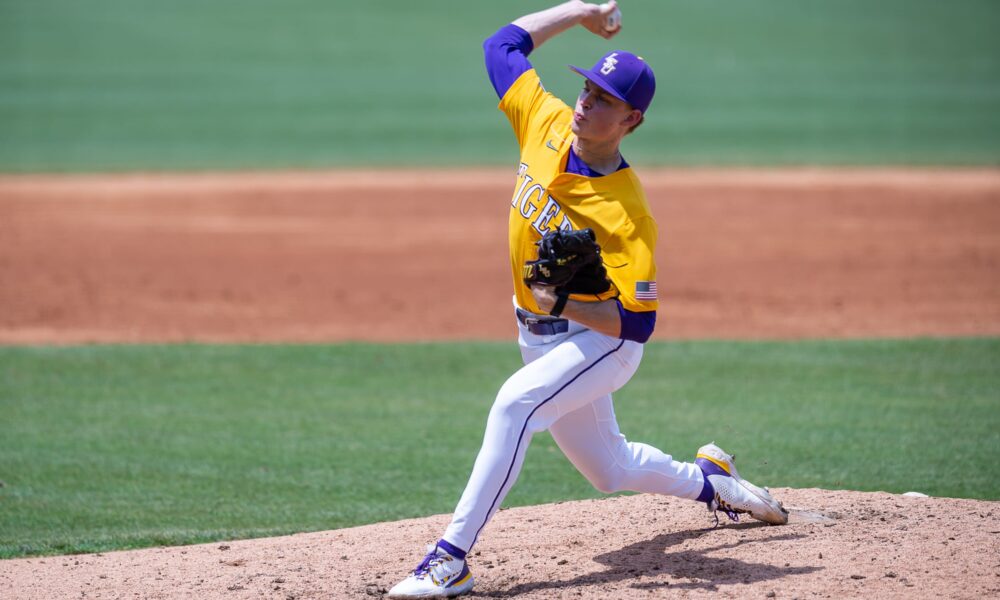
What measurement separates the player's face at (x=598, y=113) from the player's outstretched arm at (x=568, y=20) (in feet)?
2.40

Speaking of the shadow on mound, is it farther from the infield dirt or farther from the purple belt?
the purple belt

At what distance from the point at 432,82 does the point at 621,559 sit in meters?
23.9

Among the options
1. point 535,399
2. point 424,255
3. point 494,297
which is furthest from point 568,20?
point 424,255

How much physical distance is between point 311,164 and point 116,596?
15691mm

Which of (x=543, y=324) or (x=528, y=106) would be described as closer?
(x=543, y=324)

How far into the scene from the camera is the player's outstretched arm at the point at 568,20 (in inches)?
193

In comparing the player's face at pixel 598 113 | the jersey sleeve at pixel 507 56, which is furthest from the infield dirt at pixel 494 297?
the jersey sleeve at pixel 507 56

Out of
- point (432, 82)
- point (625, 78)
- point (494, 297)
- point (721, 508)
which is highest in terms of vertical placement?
point (432, 82)

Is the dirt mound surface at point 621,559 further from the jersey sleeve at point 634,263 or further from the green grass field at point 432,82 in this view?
the green grass field at point 432,82

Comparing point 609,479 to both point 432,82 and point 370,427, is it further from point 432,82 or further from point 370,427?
point 432,82

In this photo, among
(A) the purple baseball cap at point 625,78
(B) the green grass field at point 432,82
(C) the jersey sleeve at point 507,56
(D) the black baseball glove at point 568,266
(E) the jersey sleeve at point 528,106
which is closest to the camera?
(D) the black baseball glove at point 568,266

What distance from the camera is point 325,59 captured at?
98.4ft

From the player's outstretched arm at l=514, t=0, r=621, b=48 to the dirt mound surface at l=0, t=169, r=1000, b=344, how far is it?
5338 millimetres

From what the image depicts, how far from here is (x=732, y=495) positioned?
4.94 metres
